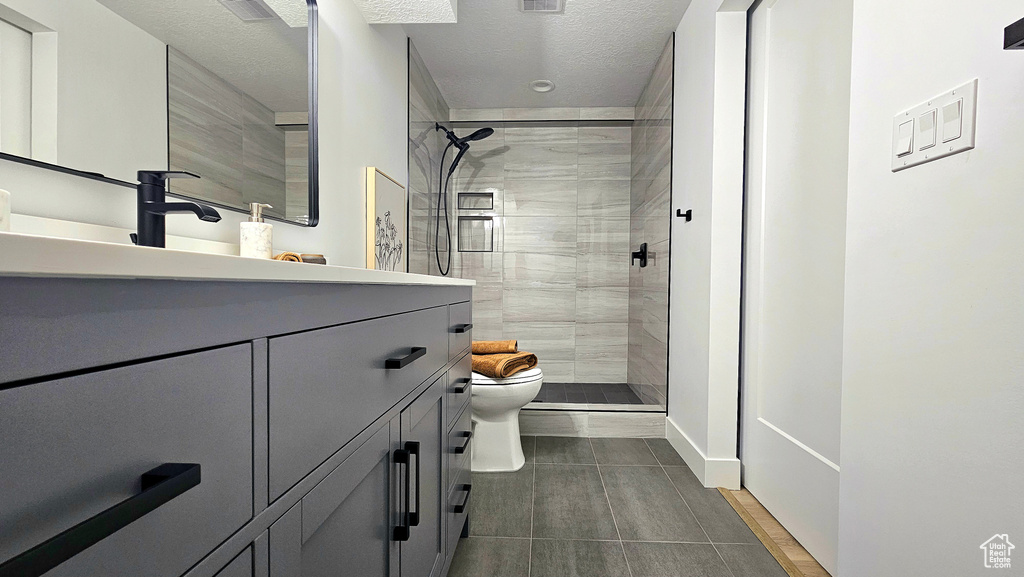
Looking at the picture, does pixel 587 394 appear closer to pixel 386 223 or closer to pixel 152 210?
pixel 386 223

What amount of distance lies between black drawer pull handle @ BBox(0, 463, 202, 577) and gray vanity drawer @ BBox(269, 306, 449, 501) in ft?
0.45

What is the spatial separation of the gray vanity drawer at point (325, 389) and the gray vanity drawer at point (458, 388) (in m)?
0.46

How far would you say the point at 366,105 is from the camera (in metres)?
2.16

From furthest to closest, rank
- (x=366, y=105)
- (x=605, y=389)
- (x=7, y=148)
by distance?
(x=605, y=389) < (x=366, y=105) < (x=7, y=148)

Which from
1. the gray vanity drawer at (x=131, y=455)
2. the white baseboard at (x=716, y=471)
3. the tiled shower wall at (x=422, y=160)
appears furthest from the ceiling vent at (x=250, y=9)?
the white baseboard at (x=716, y=471)

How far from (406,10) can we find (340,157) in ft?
2.16

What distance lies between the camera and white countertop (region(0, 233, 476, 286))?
249 mm

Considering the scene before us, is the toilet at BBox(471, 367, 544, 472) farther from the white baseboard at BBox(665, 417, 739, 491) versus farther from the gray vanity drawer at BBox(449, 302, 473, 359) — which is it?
the white baseboard at BBox(665, 417, 739, 491)

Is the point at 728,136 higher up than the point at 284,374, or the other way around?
the point at 728,136

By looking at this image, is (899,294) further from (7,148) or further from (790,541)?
(7,148)

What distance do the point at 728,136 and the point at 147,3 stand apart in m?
2.01

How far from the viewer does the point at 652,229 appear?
3322 millimetres

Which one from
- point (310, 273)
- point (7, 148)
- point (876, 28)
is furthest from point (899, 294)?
point (7, 148)

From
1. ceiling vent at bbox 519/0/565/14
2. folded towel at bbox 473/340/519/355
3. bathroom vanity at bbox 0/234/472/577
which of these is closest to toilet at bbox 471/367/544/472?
folded towel at bbox 473/340/519/355
